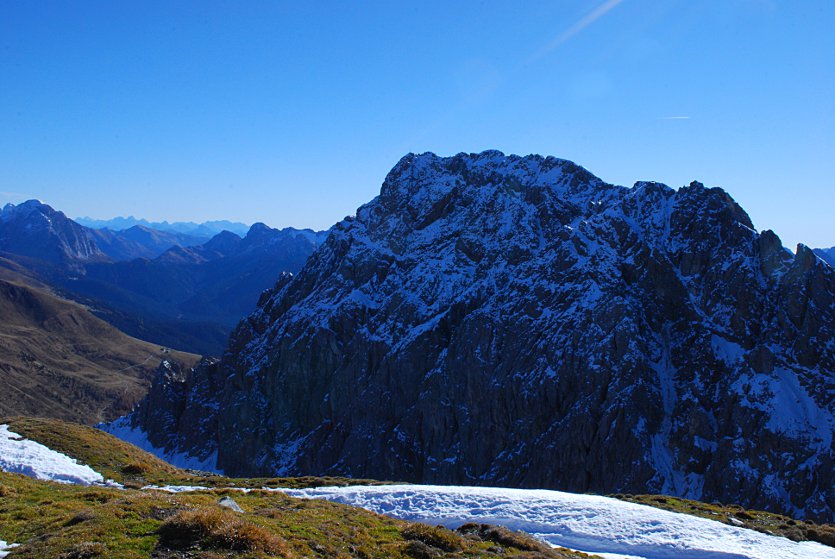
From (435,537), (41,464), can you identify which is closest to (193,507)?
(435,537)

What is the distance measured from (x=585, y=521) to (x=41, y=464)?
4303 centimetres

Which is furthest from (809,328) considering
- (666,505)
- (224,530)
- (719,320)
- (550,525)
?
(224,530)

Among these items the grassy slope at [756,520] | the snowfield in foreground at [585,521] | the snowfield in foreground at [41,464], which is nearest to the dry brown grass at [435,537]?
the snowfield in foreground at [585,521]

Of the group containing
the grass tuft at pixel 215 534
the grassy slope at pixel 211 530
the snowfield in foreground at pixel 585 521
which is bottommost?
the snowfield in foreground at pixel 585 521

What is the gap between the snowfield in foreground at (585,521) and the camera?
3938cm

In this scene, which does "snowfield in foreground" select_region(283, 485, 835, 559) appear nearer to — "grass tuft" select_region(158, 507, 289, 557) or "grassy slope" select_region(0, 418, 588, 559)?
"grassy slope" select_region(0, 418, 588, 559)

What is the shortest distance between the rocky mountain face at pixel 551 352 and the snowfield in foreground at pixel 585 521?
243 ft

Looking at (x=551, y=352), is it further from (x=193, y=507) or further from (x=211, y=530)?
(x=211, y=530)

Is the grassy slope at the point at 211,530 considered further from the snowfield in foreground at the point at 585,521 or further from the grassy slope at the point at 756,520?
the grassy slope at the point at 756,520

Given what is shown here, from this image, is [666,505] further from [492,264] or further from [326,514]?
[492,264]

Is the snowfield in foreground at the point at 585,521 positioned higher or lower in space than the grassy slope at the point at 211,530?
lower

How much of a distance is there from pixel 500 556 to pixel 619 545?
47.0ft

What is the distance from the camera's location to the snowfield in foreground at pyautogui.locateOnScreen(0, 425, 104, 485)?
47856 millimetres

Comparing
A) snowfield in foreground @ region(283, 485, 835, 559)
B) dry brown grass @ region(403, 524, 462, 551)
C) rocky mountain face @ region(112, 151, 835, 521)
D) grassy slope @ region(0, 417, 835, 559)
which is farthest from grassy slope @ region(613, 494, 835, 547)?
rocky mountain face @ region(112, 151, 835, 521)
